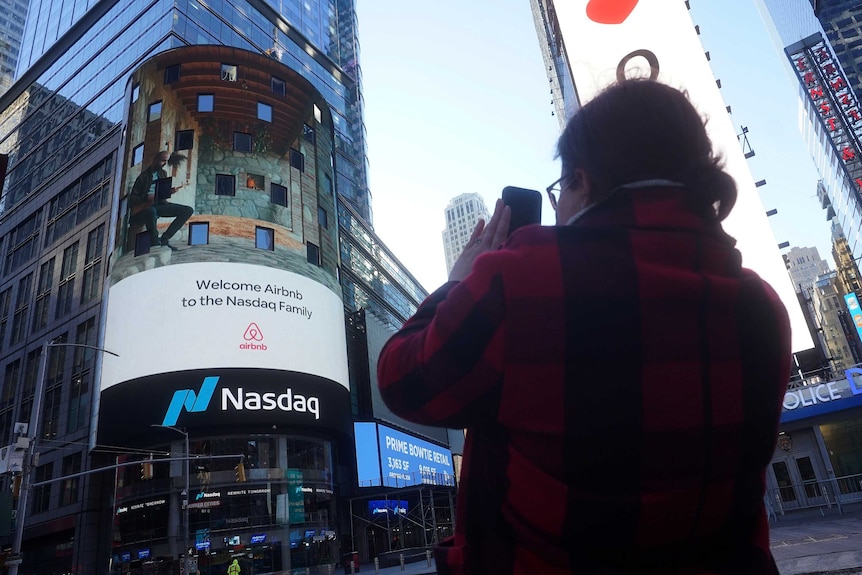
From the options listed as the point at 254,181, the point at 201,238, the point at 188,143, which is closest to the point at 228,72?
the point at 188,143

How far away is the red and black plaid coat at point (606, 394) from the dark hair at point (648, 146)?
0.32 ft

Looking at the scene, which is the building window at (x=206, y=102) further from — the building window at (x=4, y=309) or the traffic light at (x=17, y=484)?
the building window at (x=4, y=309)

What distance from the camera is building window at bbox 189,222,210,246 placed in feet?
115

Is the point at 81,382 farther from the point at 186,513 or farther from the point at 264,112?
the point at 264,112

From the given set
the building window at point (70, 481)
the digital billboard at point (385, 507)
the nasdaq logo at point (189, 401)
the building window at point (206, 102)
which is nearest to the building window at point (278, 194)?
the building window at point (206, 102)

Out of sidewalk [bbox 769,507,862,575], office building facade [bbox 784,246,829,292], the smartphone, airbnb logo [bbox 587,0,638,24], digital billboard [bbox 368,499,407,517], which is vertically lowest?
sidewalk [bbox 769,507,862,575]

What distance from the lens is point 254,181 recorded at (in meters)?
38.0

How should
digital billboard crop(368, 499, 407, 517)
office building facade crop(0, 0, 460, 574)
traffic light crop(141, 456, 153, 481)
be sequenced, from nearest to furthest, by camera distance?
1. office building facade crop(0, 0, 460, 574)
2. traffic light crop(141, 456, 153, 481)
3. digital billboard crop(368, 499, 407, 517)

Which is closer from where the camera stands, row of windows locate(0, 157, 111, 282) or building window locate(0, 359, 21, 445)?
building window locate(0, 359, 21, 445)

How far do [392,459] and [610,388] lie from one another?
4418 centimetres

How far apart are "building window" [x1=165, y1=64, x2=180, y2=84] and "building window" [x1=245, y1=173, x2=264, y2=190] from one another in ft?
29.3

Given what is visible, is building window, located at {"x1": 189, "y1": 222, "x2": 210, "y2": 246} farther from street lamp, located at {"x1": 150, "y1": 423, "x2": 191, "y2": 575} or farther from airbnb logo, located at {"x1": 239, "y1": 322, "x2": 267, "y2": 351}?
street lamp, located at {"x1": 150, "y1": 423, "x2": 191, "y2": 575}

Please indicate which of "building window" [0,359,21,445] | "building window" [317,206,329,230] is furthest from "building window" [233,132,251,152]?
"building window" [0,359,21,445]

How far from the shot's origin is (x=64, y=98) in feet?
189
